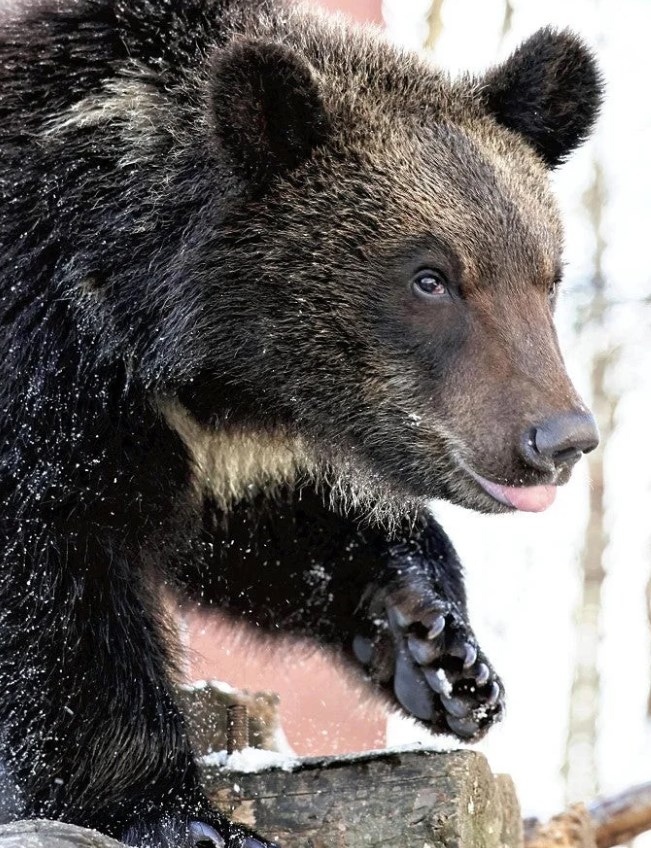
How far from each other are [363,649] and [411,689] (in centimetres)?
36

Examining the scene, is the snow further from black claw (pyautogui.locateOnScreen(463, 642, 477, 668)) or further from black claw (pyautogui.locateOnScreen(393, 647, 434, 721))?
black claw (pyautogui.locateOnScreen(463, 642, 477, 668))

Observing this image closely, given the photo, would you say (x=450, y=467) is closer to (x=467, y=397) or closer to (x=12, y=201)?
(x=467, y=397)

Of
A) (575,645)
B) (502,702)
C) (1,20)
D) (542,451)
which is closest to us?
(542,451)

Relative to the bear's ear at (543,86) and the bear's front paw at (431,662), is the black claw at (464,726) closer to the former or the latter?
the bear's front paw at (431,662)

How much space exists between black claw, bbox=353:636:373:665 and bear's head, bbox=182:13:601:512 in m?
1.02

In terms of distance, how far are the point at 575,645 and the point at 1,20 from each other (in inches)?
518

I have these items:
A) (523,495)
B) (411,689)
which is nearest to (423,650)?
(411,689)

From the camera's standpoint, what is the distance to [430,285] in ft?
13.6

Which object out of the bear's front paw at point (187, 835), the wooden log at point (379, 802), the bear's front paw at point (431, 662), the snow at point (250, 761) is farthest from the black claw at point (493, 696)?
the bear's front paw at point (187, 835)

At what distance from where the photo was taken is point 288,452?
189 inches

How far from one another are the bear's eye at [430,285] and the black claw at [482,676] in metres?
1.54

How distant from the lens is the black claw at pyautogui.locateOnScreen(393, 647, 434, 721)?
16.5 feet

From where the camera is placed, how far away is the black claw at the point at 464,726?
4930mm

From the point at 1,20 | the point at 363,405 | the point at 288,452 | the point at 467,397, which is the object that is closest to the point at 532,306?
the point at 467,397
